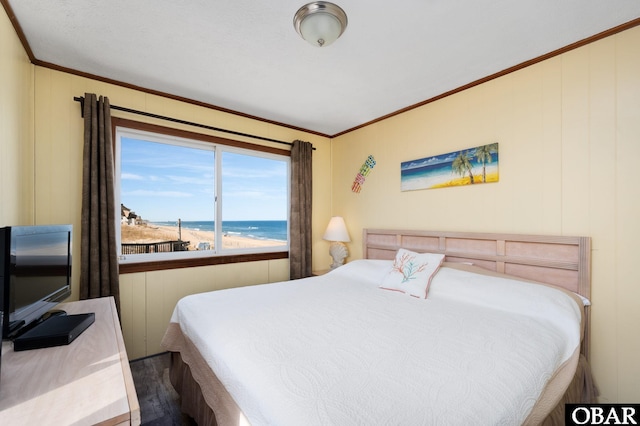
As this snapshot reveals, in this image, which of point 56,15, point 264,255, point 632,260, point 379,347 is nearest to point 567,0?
point 632,260

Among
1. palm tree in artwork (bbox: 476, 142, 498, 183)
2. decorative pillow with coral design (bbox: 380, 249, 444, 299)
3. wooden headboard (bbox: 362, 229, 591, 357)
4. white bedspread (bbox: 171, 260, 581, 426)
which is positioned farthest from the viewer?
palm tree in artwork (bbox: 476, 142, 498, 183)

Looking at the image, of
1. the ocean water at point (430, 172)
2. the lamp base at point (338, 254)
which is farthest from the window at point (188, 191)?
the ocean water at point (430, 172)

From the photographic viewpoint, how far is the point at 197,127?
2967 millimetres

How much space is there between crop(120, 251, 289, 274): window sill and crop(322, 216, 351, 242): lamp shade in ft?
1.96

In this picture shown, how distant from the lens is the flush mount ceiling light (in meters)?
1.62

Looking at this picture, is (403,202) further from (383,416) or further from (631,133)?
(383,416)

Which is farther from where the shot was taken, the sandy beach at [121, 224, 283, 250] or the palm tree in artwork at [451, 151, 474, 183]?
the sandy beach at [121, 224, 283, 250]

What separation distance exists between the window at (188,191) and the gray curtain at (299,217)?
0.53 feet

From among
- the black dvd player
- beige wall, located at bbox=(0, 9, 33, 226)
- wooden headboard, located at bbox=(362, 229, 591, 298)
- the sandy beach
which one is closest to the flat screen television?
the black dvd player

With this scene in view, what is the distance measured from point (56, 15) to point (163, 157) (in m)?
1.38

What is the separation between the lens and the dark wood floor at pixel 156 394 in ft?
6.00

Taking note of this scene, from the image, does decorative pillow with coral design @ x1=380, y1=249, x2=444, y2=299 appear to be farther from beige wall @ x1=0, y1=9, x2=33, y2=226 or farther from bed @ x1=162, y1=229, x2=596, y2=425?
beige wall @ x1=0, y1=9, x2=33, y2=226

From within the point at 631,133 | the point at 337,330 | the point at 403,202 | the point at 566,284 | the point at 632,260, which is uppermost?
the point at 631,133

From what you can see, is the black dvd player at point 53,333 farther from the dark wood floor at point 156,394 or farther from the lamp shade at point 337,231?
the lamp shade at point 337,231
